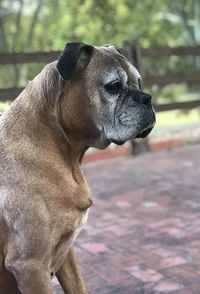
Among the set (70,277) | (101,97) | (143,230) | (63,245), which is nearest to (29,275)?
(63,245)

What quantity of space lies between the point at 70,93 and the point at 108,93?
171 mm

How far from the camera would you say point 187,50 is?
26.1ft

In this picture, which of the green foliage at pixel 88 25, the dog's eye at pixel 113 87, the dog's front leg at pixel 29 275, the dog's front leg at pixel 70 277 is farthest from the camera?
the green foliage at pixel 88 25

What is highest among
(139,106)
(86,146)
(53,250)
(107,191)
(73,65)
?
(73,65)

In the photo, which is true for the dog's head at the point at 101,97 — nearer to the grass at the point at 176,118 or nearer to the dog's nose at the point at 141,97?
the dog's nose at the point at 141,97

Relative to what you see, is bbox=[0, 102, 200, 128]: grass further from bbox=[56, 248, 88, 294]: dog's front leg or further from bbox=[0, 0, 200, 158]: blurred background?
bbox=[56, 248, 88, 294]: dog's front leg

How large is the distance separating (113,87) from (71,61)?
0.23 meters

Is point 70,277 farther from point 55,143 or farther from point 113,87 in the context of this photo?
point 113,87

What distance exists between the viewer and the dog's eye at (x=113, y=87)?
7.46ft

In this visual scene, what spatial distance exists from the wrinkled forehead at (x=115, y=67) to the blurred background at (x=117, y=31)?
219 inches

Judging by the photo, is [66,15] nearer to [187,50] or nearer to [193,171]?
[187,50]

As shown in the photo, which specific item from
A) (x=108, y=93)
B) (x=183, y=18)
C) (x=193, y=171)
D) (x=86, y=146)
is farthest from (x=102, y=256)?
(x=183, y=18)

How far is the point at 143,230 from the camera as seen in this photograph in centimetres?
453

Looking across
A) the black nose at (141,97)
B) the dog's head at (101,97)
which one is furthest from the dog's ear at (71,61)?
the black nose at (141,97)
